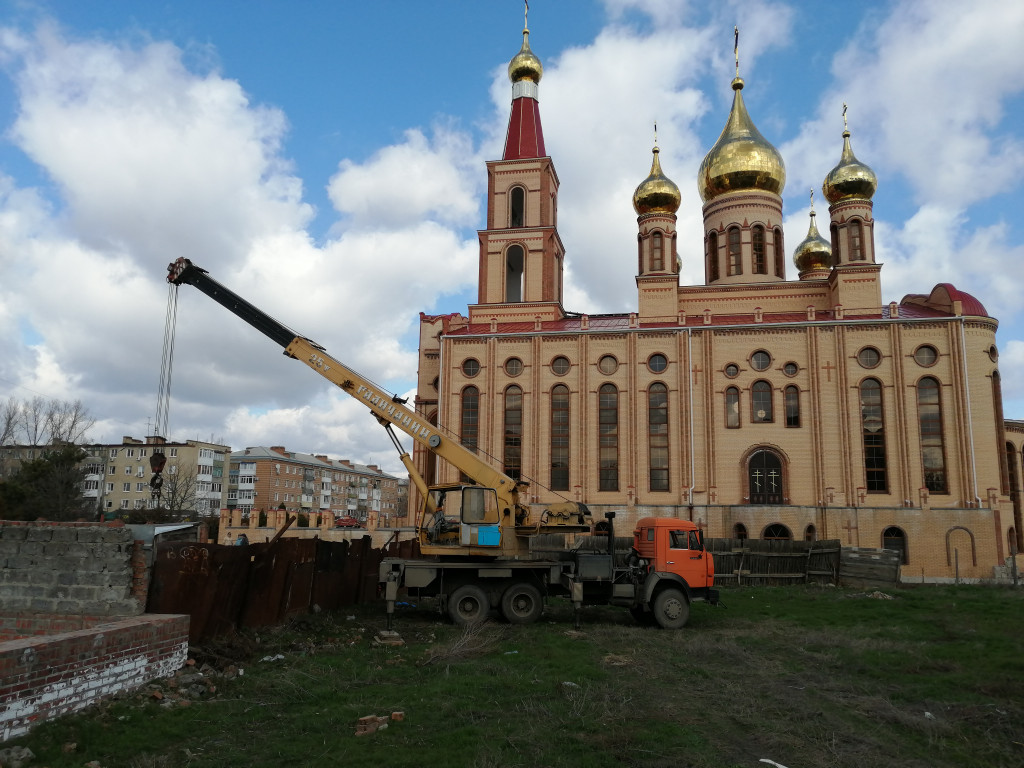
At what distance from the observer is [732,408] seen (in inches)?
1228

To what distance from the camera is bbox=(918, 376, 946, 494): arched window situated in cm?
2898

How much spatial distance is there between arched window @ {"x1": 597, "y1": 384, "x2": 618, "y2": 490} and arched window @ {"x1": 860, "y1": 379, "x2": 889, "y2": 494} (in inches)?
392

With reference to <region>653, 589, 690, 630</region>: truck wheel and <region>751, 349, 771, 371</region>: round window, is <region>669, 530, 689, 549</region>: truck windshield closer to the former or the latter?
<region>653, 589, 690, 630</region>: truck wheel

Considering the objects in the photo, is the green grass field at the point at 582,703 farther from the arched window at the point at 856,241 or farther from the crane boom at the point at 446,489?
the arched window at the point at 856,241

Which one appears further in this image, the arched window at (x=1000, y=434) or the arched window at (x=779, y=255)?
the arched window at (x=779, y=255)

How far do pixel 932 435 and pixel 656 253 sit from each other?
14.2 m

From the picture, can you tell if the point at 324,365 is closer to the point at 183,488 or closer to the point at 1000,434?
the point at 1000,434

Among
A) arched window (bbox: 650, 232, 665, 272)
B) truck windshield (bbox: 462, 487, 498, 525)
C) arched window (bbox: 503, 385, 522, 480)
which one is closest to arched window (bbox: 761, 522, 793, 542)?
arched window (bbox: 503, 385, 522, 480)

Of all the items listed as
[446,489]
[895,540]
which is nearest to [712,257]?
[895,540]

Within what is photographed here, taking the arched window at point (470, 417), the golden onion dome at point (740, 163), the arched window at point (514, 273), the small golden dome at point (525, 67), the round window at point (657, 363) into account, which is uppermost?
the small golden dome at point (525, 67)

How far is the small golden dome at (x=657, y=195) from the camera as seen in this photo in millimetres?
35656

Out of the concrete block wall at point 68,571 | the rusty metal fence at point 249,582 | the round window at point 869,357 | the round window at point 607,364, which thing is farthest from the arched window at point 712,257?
the concrete block wall at point 68,571

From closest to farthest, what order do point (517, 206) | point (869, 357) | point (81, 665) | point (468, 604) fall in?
point (81, 665), point (468, 604), point (869, 357), point (517, 206)

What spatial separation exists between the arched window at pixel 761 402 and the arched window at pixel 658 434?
3.57 metres
